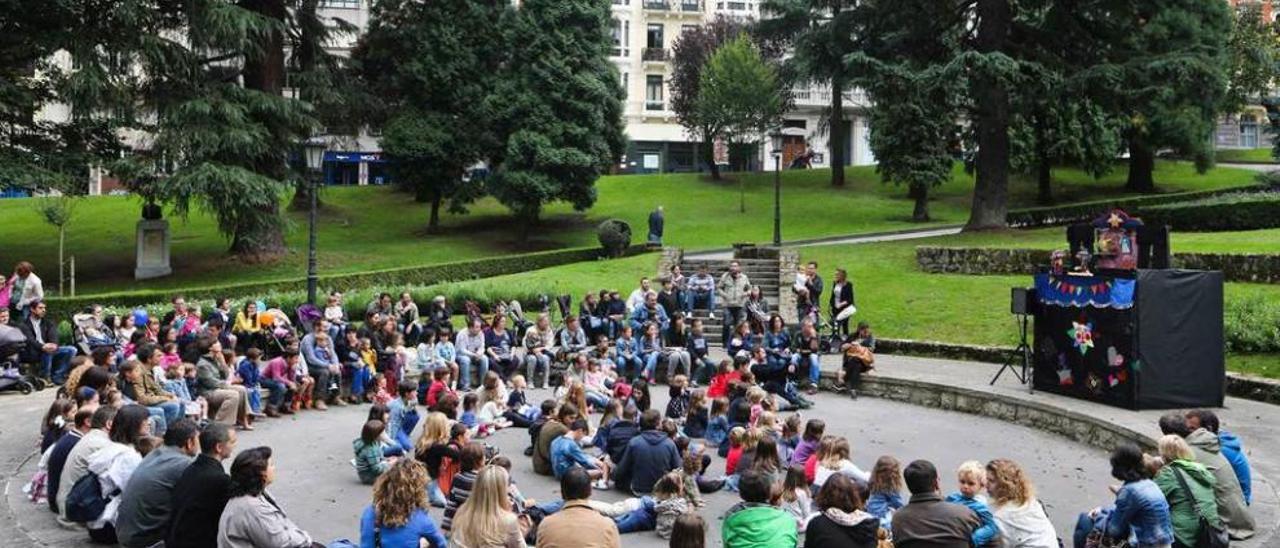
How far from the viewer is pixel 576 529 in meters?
7.13

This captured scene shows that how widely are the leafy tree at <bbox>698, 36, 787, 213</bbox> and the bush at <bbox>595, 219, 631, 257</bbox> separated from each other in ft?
49.9

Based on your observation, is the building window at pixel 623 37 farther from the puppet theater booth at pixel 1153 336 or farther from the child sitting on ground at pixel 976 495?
the child sitting on ground at pixel 976 495

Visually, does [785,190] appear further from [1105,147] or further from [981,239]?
[981,239]

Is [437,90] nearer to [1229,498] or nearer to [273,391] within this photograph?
[273,391]

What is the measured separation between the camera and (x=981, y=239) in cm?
3247

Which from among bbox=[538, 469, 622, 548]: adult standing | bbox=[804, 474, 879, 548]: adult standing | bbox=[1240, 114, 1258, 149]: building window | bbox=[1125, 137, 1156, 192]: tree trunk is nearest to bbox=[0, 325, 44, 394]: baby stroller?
bbox=[538, 469, 622, 548]: adult standing

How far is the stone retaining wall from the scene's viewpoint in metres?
22.8

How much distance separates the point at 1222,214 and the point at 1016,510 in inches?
1027

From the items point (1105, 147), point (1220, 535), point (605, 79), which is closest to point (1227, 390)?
point (1220, 535)

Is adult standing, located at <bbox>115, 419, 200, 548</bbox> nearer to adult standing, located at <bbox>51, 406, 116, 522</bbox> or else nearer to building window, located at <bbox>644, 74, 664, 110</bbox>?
adult standing, located at <bbox>51, 406, 116, 522</bbox>

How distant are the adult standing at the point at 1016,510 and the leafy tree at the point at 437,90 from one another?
112 ft

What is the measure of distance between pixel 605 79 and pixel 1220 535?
34.5m

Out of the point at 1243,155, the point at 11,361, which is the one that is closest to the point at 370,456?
the point at 11,361

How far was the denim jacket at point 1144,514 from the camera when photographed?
8.38 meters
